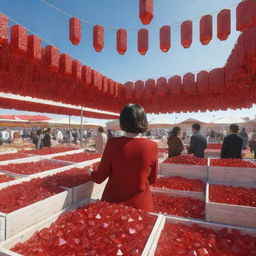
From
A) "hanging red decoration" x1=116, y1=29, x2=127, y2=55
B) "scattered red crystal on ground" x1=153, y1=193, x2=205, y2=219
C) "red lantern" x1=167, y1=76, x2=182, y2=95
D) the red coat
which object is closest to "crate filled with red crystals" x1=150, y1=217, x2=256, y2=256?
the red coat

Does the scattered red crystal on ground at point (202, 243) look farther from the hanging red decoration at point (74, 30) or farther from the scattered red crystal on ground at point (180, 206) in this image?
the hanging red decoration at point (74, 30)

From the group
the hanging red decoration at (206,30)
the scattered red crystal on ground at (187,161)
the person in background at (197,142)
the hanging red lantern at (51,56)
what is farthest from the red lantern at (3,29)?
the person in background at (197,142)

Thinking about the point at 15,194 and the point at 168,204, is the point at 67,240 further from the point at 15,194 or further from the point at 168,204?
the point at 168,204

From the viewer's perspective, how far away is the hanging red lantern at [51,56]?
3894 mm

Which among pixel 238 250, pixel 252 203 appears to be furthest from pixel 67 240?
pixel 252 203

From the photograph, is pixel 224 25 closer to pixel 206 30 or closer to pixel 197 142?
pixel 206 30

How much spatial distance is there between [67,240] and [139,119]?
122 cm

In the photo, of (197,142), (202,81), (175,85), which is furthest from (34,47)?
(202,81)

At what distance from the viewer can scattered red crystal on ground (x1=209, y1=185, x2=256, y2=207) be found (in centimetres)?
266

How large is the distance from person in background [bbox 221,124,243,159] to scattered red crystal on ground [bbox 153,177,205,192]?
1.63m

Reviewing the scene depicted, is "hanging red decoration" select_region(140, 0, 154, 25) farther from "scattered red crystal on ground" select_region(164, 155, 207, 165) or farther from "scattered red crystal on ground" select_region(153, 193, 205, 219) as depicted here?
"scattered red crystal on ground" select_region(153, 193, 205, 219)

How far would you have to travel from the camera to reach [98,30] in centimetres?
468

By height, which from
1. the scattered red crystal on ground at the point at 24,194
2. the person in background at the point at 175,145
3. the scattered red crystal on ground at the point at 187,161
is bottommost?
the scattered red crystal on ground at the point at 24,194

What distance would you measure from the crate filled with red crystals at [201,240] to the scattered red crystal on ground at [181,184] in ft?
4.81
